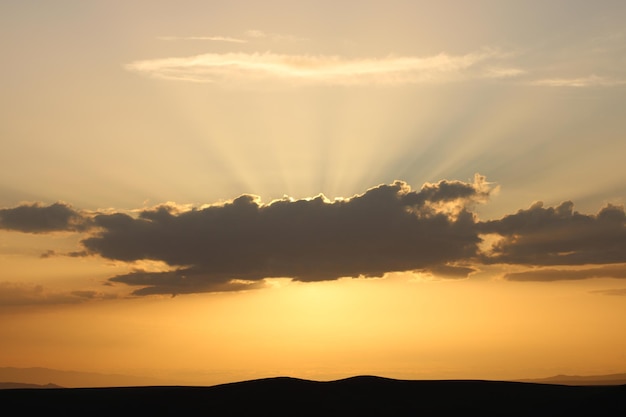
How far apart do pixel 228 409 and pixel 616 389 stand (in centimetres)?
4720

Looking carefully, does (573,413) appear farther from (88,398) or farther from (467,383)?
(88,398)

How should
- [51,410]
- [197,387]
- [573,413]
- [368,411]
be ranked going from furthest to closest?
[197,387] → [51,410] → [368,411] → [573,413]

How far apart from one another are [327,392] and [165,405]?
21.2 m

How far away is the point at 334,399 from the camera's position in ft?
392

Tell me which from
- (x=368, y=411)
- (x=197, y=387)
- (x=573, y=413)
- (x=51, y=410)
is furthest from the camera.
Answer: (x=197, y=387)

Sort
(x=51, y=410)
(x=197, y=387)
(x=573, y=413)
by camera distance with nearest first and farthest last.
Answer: (x=573, y=413), (x=51, y=410), (x=197, y=387)

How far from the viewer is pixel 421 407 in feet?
378

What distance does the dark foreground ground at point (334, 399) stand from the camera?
4405 inches

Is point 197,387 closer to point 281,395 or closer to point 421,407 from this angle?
point 281,395

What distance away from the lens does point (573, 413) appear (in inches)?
4186

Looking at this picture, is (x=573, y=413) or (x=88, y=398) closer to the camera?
(x=573, y=413)

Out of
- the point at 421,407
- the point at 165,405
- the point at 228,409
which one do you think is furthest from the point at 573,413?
the point at 165,405

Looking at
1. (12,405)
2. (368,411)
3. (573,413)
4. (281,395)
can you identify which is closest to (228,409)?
(281,395)

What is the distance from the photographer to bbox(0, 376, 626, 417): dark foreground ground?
367ft
